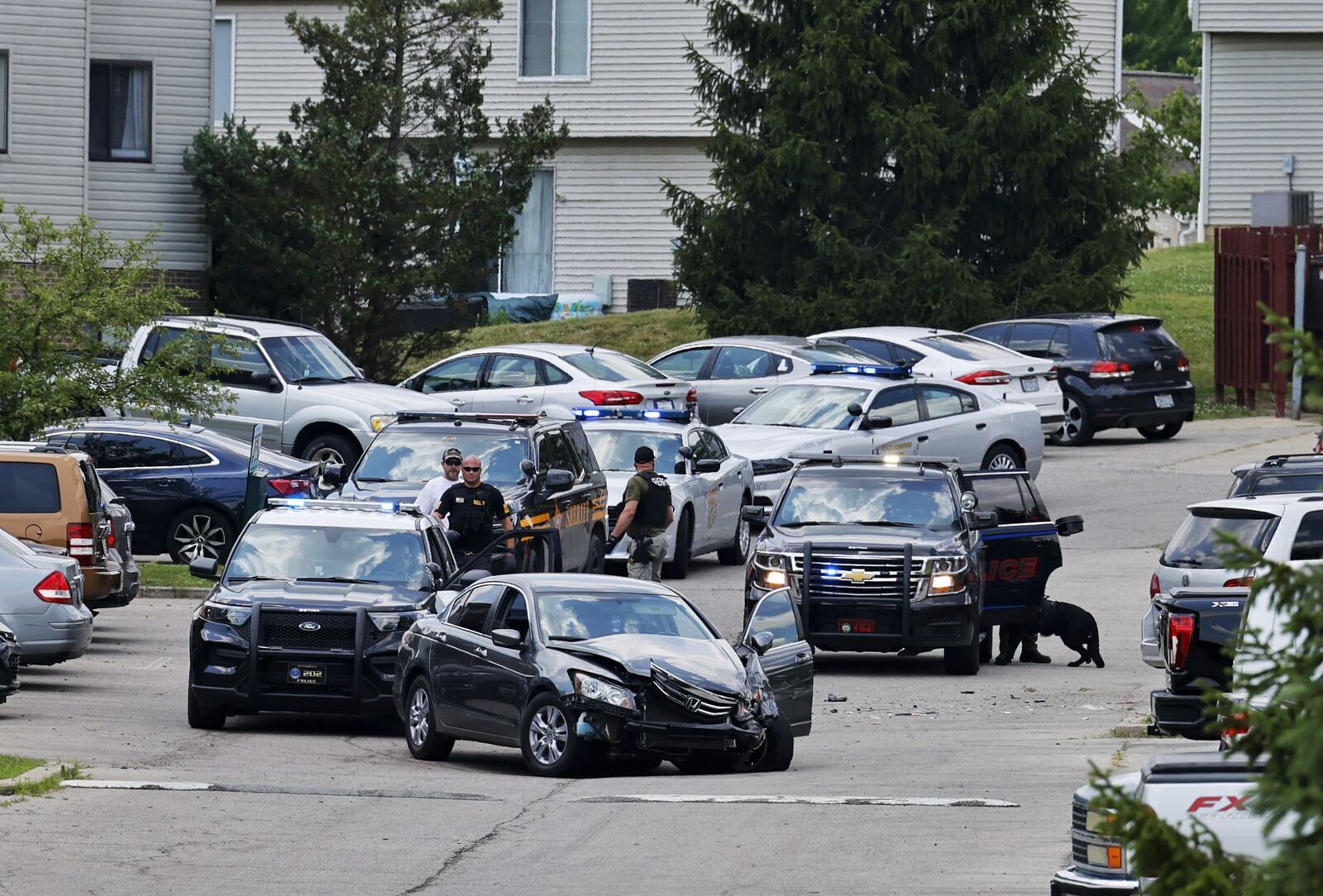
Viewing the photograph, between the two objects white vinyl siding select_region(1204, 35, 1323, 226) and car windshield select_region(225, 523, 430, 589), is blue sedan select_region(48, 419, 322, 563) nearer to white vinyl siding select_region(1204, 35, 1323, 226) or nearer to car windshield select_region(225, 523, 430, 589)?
car windshield select_region(225, 523, 430, 589)

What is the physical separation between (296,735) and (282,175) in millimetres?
18303

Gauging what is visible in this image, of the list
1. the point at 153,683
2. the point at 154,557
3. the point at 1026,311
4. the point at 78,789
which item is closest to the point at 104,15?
the point at 154,557

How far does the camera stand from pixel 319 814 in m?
12.3

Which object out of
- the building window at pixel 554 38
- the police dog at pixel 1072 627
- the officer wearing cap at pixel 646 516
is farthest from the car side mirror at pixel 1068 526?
the building window at pixel 554 38

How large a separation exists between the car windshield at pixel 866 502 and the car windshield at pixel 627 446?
13.5 feet

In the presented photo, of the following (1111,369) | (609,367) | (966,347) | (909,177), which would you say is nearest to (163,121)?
(609,367)

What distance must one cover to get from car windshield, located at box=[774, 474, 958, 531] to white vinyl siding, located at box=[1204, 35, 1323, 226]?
2709 centimetres

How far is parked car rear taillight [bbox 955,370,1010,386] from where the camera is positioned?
29281 mm

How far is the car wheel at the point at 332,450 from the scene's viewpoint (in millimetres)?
26922

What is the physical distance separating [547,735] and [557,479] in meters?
6.72

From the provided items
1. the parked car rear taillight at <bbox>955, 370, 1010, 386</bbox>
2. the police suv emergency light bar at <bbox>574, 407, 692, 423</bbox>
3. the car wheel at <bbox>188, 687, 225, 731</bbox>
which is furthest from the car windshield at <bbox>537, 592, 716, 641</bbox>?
the parked car rear taillight at <bbox>955, 370, 1010, 386</bbox>

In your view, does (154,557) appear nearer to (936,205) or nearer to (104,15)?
(104,15)

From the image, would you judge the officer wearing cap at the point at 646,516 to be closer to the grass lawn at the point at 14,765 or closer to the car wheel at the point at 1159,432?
the grass lawn at the point at 14,765

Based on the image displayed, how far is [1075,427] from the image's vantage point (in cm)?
3256
